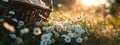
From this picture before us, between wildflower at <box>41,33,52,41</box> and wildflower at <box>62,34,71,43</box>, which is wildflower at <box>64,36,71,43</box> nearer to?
wildflower at <box>62,34,71,43</box>

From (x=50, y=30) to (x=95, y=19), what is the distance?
164 centimetres

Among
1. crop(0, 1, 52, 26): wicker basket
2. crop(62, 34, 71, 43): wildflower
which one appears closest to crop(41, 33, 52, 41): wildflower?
crop(62, 34, 71, 43): wildflower

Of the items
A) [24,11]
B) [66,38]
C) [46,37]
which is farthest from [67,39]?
[24,11]

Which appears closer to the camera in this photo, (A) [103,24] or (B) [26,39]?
(B) [26,39]

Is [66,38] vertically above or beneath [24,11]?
beneath

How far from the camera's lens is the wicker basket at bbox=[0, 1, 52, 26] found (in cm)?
400

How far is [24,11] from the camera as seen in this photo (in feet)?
13.9

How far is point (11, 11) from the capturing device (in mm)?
4016

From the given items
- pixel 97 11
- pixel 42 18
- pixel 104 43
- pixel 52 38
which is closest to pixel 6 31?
pixel 52 38

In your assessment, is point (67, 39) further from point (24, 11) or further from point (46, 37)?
point (24, 11)

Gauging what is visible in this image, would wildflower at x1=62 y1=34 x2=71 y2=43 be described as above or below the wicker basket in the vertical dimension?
below

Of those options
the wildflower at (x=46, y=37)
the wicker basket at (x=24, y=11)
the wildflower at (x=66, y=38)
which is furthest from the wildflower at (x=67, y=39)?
the wicker basket at (x=24, y=11)

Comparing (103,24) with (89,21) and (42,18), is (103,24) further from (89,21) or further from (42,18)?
(42,18)

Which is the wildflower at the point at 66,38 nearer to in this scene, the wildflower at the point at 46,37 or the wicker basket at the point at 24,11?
the wildflower at the point at 46,37
